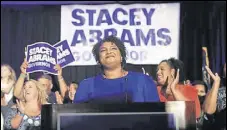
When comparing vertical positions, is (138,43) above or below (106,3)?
below

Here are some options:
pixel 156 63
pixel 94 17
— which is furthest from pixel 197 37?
pixel 94 17

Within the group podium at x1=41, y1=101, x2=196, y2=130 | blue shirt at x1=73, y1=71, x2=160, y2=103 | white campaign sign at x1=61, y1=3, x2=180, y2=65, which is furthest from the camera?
white campaign sign at x1=61, y1=3, x2=180, y2=65

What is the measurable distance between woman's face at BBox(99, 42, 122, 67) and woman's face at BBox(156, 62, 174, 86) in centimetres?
28

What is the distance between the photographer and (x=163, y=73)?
8.29ft

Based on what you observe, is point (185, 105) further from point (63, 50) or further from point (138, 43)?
point (63, 50)

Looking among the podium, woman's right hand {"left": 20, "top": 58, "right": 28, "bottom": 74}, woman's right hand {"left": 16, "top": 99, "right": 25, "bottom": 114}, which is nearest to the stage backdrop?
woman's right hand {"left": 20, "top": 58, "right": 28, "bottom": 74}

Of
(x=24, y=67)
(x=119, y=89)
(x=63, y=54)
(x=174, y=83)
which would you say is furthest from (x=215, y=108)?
(x=24, y=67)

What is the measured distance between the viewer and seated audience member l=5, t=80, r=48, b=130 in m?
2.53

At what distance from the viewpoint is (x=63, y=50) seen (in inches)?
101

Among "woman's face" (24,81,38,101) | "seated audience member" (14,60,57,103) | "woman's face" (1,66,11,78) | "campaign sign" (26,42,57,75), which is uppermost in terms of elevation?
"campaign sign" (26,42,57,75)

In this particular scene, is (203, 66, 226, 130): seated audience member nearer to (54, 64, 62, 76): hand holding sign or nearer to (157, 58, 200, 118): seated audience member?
(157, 58, 200, 118): seated audience member

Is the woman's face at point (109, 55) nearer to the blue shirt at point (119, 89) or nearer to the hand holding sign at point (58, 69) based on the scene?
the blue shirt at point (119, 89)

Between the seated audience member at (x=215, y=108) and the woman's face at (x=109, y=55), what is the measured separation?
614 millimetres

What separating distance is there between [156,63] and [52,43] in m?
0.73
